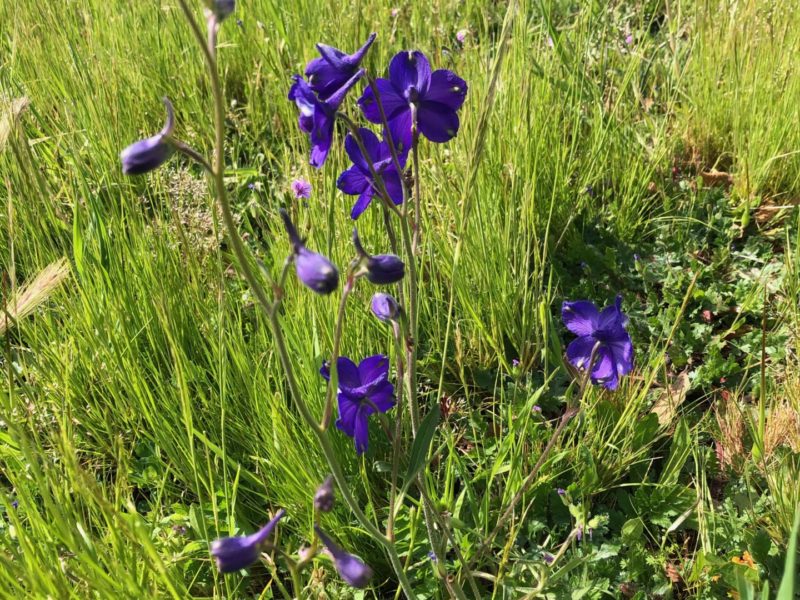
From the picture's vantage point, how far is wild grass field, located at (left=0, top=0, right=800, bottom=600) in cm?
136

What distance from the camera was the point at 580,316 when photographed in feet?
4.22

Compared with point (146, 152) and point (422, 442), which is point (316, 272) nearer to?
point (146, 152)

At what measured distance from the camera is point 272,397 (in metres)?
1.40

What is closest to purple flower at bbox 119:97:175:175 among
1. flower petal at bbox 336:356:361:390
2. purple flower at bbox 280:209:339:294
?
purple flower at bbox 280:209:339:294

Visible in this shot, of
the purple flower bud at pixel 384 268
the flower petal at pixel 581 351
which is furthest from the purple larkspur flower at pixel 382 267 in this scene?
the flower petal at pixel 581 351

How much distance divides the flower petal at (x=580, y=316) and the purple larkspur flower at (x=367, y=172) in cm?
38

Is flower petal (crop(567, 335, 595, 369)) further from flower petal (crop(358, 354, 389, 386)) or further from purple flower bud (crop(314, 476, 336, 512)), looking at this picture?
purple flower bud (crop(314, 476, 336, 512))

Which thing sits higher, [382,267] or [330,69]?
[330,69]

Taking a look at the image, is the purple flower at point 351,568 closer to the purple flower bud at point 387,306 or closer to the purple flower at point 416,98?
the purple flower bud at point 387,306

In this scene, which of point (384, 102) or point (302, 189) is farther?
point (302, 189)

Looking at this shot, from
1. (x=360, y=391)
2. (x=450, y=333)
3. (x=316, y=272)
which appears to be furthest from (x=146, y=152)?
(x=450, y=333)

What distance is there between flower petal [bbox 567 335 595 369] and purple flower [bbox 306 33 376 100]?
2.15 ft

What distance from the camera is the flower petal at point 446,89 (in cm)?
116

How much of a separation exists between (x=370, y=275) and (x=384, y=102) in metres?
0.44
